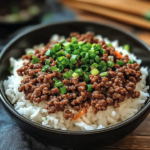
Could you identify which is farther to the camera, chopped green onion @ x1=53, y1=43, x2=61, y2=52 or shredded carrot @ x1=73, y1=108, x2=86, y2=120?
chopped green onion @ x1=53, y1=43, x2=61, y2=52

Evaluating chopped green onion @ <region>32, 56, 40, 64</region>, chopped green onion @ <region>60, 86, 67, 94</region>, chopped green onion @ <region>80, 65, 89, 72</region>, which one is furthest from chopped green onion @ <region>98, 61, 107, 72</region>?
chopped green onion @ <region>32, 56, 40, 64</region>

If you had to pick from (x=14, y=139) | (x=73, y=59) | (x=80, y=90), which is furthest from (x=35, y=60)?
(x=14, y=139)

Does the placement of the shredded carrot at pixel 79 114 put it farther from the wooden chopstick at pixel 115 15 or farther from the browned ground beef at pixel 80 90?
the wooden chopstick at pixel 115 15

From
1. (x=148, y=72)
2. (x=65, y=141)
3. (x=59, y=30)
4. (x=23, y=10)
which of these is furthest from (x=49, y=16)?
(x=65, y=141)

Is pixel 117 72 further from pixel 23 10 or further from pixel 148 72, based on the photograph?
pixel 23 10

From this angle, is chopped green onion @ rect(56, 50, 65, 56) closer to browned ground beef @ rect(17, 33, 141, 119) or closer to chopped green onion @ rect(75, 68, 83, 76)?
browned ground beef @ rect(17, 33, 141, 119)

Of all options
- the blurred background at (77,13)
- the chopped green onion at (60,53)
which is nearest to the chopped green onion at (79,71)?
the chopped green onion at (60,53)
